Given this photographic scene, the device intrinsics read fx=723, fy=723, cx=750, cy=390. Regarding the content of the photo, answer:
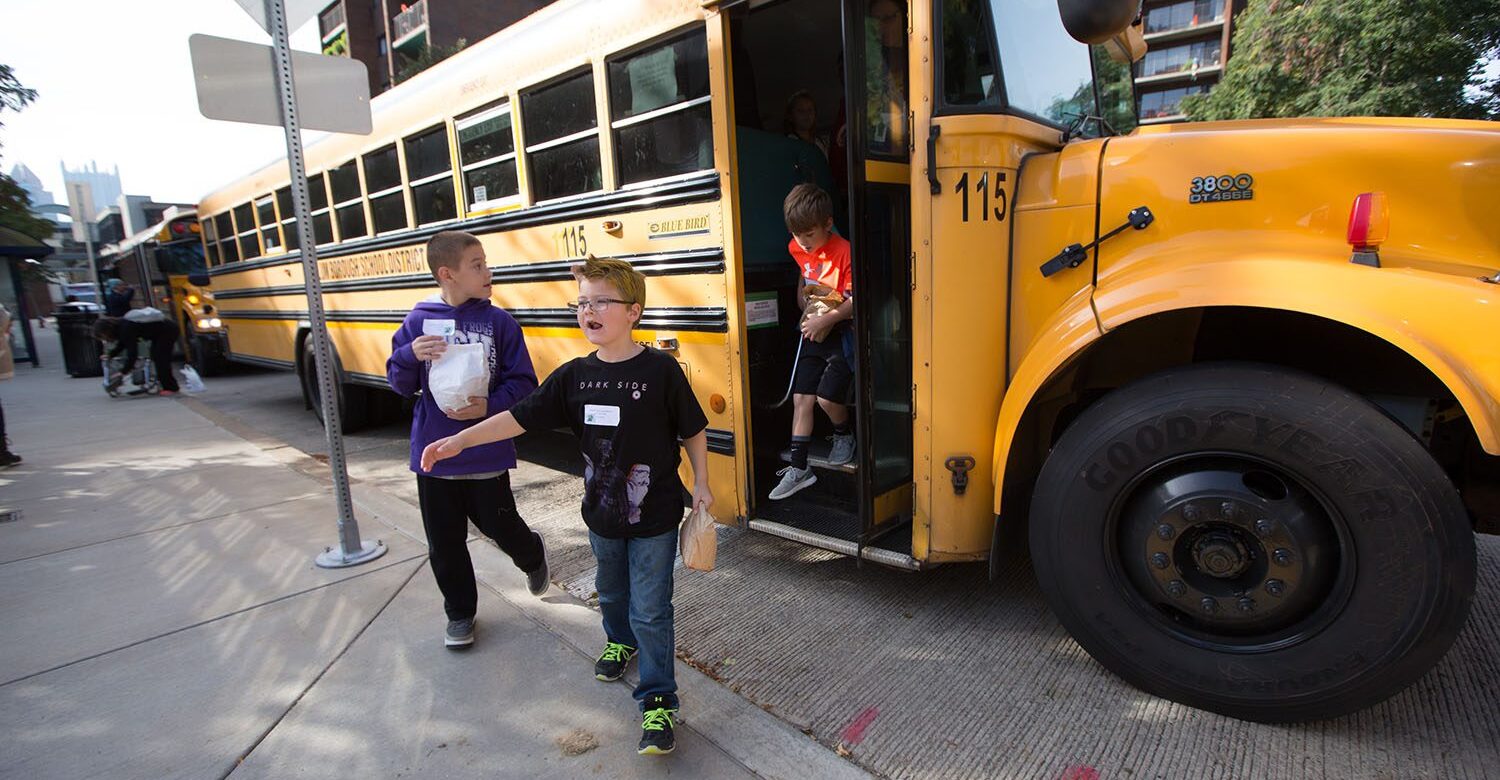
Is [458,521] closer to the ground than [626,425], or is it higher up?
closer to the ground

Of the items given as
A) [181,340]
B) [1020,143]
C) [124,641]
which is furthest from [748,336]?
[181,340]

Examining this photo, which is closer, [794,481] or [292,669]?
[292,669]

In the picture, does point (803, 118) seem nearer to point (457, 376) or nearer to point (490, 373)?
point (490, 373)

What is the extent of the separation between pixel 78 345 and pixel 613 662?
14.3 meters

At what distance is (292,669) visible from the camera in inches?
95.0

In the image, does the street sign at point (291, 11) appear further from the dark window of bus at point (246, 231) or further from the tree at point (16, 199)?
the tree at point (16, 199)

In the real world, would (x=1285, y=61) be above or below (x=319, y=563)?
above

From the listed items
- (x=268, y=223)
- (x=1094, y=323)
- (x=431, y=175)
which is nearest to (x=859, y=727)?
(x=1094, y=323)

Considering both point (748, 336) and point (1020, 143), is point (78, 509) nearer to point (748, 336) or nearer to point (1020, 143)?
point (748, 336)

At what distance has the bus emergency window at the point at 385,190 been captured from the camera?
4.61 m

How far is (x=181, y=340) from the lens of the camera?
11.8 metres

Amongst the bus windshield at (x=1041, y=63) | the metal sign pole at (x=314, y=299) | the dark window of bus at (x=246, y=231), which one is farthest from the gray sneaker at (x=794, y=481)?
the dark window of bus at (x=246, y=231)

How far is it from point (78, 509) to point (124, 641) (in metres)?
2.25

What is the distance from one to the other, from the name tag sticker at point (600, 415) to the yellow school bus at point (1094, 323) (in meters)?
0.90
